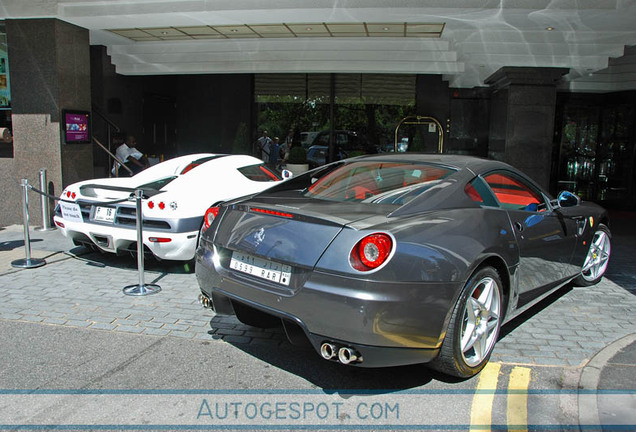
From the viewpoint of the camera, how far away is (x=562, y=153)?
558 inches

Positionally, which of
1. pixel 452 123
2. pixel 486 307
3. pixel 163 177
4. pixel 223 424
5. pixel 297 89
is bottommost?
pixel 223 424

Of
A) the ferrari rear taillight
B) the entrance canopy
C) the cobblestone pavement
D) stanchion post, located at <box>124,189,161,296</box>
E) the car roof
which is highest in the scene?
the entrance canopy

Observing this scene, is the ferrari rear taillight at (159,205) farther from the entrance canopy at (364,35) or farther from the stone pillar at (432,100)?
the stone pillar at (432,100)

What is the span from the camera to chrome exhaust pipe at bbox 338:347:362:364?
296cm

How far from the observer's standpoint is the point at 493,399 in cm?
324

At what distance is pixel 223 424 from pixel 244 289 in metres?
0.82

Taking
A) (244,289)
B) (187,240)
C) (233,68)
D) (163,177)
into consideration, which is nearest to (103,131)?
(233,68)

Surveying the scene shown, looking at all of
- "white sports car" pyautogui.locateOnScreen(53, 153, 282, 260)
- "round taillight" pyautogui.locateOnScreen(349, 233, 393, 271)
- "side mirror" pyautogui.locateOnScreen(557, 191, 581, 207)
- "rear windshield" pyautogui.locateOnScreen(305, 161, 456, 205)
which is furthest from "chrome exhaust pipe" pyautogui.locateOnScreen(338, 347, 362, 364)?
"white sports car" pyautogui.locateOnScreen(53, 153, 282, 260)

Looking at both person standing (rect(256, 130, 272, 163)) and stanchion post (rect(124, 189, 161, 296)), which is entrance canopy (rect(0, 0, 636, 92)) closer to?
person standing (rect(256, 130, 272, 163))


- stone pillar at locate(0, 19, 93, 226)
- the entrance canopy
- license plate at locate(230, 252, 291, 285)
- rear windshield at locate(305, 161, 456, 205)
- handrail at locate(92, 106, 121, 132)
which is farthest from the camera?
handrail at locate(92, 106, 121, 132)

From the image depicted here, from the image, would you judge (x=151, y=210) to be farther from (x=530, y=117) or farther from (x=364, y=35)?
(x=530, y=117)

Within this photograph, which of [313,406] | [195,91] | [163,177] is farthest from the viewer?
[195,91]

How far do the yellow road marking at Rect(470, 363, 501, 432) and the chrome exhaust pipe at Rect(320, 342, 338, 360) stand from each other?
2.85ft

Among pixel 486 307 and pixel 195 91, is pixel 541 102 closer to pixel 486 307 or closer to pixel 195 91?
pixel 486 307
